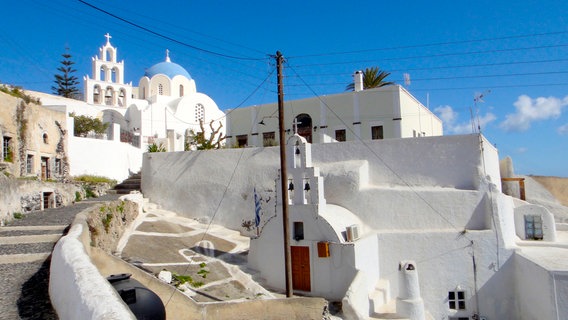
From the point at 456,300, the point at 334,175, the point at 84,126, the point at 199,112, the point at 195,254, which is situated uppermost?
the point at 199,112

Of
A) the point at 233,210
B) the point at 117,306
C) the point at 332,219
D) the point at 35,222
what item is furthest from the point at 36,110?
the point at 117,306

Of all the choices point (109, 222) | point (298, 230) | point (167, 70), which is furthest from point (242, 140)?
point (167, 70)

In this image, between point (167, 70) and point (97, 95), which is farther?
point (167, 70)

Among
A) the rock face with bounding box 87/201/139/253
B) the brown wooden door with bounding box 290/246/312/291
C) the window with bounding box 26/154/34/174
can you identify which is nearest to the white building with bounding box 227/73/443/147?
the brown wooden door with bounding box 290/246/312/291

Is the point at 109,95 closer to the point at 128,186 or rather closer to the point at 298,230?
the point at 128,186

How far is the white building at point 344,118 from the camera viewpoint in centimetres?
2155

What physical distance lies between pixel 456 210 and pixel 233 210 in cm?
997

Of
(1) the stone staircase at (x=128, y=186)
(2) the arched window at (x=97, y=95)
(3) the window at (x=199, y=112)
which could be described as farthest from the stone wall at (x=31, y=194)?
(2) the arched window at (x=97, y=95)

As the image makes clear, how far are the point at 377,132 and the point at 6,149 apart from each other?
1847 cm

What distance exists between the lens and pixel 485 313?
45.1 feet

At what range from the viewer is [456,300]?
46.3 ft

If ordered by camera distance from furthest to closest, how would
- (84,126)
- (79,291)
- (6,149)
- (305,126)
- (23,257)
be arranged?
(84,126) < (305,126) < (6,149) < (23,257) < (79,291)

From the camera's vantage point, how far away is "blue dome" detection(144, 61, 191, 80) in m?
41.5

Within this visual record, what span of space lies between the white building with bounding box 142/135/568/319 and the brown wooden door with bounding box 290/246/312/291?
0.04 meters
